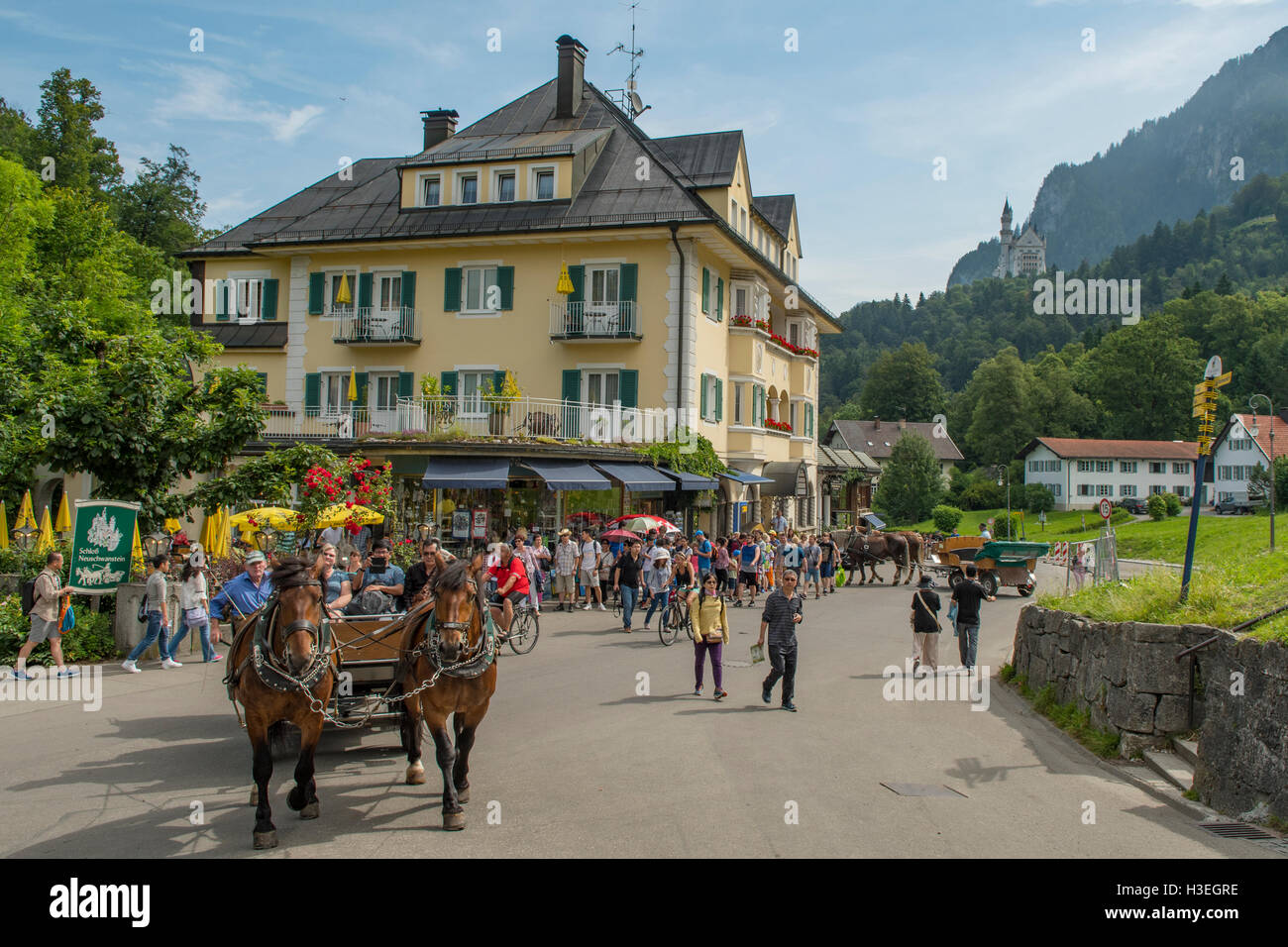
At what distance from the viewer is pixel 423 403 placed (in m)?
27.2

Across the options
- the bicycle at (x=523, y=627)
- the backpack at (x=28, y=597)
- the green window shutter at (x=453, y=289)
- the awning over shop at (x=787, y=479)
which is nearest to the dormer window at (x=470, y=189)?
the green window shutter at (x=453, y=289)

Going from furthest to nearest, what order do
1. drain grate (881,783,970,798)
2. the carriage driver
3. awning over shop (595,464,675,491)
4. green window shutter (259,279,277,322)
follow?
green window shutter (259,279,277,322)
awning over shop (595,464,675,491)
the carriage driver
drain grate (881,783,970,798)

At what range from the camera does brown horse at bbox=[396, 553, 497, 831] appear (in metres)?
7.48

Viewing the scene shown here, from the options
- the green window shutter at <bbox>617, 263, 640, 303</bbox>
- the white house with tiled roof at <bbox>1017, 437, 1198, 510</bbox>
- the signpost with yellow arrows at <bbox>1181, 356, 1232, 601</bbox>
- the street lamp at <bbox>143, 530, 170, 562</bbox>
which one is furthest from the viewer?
the white house with tiled roof at <bbox>1017, 437, 1198, 510</bbox>

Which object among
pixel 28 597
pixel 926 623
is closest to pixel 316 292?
pixel 28 597

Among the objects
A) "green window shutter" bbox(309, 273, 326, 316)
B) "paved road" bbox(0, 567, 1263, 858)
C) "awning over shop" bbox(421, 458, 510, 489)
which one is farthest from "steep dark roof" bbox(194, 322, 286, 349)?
"paved road" bbox(0, 567, 1263, 858)

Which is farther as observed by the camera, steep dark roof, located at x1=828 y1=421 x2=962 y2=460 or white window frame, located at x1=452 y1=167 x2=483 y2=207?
steep dark roof, located at x1=828 y1=421 x2=962 y2=460

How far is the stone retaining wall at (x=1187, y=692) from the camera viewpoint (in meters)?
7.72

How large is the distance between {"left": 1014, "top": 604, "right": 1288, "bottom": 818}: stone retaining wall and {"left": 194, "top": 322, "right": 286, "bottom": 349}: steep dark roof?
30415 mm

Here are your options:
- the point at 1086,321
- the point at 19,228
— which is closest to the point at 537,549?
the point at 19,228

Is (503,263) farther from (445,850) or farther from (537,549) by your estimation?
(445,850)

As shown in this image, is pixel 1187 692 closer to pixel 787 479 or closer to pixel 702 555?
pixel 702 555

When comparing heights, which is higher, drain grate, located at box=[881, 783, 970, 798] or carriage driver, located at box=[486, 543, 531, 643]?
carriage driver, located at box=[486, 543, 531, 643]

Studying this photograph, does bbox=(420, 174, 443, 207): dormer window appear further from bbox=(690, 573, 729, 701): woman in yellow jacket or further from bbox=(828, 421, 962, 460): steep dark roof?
bbox=(828, 421, 962, 460): steep dark roof
